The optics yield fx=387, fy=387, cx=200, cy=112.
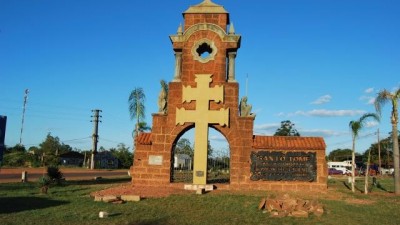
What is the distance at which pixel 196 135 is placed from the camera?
18969mm

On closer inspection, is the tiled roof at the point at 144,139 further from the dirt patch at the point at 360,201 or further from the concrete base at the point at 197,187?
the dirt patch at the point at 360,201

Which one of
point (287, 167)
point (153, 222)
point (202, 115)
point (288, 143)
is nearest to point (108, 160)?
point (202, 115)

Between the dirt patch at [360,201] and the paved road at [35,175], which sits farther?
the paved road at [35,175]

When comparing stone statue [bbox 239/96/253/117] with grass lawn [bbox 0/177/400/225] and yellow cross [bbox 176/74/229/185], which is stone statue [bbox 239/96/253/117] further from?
grass lawn [bbox 0/177/400/225]

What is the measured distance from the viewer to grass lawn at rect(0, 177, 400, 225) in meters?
10.5

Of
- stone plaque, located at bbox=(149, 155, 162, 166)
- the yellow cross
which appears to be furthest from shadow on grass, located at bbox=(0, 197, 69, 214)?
the yellow cross

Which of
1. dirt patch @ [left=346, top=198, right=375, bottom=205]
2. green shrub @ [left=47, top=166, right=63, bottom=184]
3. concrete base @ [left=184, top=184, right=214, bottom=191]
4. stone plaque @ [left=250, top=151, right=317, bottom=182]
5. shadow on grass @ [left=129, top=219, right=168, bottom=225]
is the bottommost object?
shadow on grass @ [left=129, top=219, right=168, bottom=225]

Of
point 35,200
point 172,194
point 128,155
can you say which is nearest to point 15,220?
point 35,200

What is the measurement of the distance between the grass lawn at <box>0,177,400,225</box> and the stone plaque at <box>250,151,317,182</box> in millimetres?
2590

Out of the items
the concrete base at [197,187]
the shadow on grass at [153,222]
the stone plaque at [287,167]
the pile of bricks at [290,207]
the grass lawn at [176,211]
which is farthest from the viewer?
the stone plaque at [287,167]

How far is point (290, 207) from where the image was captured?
11.8 meters

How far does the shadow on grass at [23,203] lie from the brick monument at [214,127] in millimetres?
5658

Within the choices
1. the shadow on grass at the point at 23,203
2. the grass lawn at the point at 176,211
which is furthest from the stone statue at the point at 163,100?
the shadow on grass at the point at 23,203

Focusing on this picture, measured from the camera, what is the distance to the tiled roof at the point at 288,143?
18125mm
